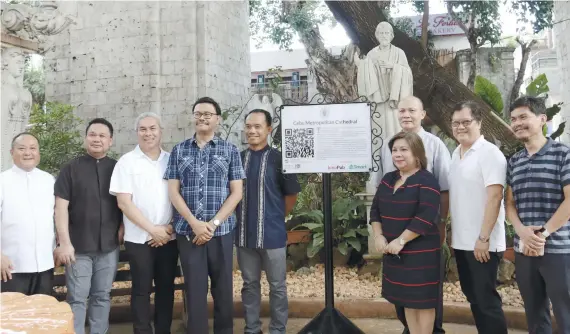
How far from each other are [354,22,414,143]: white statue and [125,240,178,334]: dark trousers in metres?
2.98

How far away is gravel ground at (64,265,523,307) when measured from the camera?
4.20 m

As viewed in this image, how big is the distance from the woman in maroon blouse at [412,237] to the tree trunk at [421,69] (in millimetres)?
→ 4989

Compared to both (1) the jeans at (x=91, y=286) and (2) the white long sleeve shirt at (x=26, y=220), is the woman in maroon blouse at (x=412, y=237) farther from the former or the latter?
(2) the white long sleeve shirt at (x=26, y=220)

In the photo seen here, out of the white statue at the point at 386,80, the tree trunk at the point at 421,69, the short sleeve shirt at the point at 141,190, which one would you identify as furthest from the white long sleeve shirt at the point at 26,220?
the tree trunk at the point at 421,69

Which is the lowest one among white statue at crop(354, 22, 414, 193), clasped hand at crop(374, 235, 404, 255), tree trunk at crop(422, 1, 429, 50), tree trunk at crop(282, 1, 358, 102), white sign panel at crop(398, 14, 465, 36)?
clasped hand at crop(374, 235, 404, 255)

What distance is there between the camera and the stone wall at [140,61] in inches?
267

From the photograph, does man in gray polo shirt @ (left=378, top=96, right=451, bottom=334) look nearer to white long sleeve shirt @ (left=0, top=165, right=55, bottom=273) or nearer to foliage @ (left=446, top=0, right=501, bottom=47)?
white long sleeve shirt @ (left=0, top=165, right=55, bottom=273)

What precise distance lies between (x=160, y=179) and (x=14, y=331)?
4.72ft

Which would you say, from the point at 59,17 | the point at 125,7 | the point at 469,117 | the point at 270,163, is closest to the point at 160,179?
the point at 270,163

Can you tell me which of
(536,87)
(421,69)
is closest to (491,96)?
(536,87)

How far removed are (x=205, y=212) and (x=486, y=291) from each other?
173 centimetres

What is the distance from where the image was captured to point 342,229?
530cm

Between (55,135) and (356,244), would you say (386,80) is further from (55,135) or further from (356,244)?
(55,135)

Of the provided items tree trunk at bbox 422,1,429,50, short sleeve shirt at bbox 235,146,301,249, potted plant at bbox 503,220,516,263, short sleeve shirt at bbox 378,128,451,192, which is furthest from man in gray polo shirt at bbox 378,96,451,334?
tree trunk at bbox 422,1,429,50
